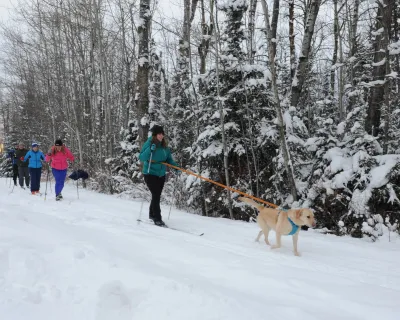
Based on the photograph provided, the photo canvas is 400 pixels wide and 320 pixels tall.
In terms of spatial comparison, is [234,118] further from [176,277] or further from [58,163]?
[176,277]

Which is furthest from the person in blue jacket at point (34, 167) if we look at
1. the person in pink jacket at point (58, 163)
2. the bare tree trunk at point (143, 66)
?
the bare tree trunk at point (143, 66)

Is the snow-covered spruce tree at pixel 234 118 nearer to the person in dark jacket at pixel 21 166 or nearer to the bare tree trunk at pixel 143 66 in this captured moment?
the bare tree trunk at pixel 143 66

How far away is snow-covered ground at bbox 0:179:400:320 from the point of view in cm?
276

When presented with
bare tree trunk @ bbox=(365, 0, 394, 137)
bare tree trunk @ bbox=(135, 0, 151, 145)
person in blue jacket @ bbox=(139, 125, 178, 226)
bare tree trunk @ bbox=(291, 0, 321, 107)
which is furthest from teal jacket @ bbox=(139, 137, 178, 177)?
bare tree trunk @ bbox=(365, 0, 394, 137)

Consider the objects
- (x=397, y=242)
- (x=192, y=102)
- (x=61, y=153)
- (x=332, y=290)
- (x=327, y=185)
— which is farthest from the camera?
(x=192, y=102)

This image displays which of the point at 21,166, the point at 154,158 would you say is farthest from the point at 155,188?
the point at 21,166

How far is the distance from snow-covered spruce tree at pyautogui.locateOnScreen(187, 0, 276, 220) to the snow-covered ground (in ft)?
11.5

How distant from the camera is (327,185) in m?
7.17

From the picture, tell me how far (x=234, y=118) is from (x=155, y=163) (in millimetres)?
3438

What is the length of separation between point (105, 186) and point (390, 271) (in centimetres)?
1174

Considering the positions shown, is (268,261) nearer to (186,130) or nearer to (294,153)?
(294,153)

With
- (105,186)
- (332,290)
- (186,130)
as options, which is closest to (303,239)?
(332,290)

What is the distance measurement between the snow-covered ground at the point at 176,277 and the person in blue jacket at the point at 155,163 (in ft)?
3.35

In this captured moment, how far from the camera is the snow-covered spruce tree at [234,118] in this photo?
8641mm
